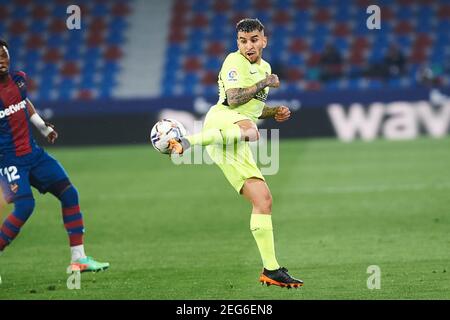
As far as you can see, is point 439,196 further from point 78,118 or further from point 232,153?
point 78,118

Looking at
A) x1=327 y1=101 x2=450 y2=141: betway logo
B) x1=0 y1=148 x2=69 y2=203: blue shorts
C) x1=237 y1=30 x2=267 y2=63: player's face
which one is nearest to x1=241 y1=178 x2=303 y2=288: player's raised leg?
x1=237 y1=30 x2=267 y2=63: player's face

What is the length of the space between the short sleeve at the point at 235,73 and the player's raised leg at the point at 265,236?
85 centimetres

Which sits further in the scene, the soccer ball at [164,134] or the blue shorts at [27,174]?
the blue shorts at [27,174]

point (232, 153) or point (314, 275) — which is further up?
point (232, 153)

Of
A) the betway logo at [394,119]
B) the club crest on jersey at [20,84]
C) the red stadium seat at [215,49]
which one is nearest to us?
the club crest on jersey at [20,84]

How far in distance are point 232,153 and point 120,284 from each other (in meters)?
1.59

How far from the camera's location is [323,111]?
77.9ft

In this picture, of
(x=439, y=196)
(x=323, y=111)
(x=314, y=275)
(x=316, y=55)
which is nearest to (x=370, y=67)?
(x=316, y=55)

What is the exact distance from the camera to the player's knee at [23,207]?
9336 millimetres

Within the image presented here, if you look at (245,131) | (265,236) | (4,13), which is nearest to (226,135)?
(245,131)

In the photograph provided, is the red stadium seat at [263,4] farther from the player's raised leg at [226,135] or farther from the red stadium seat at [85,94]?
the player's raised leg at [226,135]

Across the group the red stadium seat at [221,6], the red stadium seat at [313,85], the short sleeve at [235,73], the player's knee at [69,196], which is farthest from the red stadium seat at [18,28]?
the short sleeve at [235,73]

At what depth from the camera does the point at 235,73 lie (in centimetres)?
868
